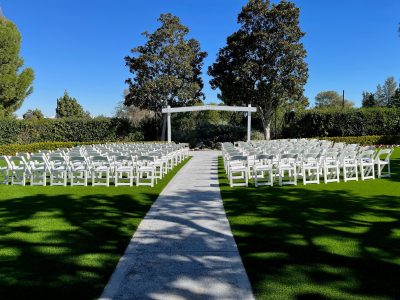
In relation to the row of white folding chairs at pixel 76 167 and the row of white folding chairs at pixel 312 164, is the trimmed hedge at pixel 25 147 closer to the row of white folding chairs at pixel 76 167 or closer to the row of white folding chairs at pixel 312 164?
the row of white folding chairs at pixel 76 167

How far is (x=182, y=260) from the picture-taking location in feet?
16.5

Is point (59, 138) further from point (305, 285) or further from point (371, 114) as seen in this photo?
point (305, 285)

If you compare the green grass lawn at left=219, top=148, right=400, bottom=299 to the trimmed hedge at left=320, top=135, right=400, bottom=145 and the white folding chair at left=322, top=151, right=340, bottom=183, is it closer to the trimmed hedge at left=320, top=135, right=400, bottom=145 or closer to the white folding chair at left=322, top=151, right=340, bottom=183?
the white folding chair at left=322, top=151, right=340, bottom=183

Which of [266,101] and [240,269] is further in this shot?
[266,101]

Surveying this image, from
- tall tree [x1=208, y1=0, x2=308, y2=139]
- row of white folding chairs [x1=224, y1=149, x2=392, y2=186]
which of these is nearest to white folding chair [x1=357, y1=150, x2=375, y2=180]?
row of white folding chairs [x1=224, y1=149, x2=392, y2=186]

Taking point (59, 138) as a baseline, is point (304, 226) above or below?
below

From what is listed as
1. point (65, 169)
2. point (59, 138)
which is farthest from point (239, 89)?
point (65, 169)

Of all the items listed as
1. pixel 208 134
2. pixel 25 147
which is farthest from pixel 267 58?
pixel 25 147

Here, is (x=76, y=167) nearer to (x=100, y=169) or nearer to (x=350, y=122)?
(x=100, y=169)

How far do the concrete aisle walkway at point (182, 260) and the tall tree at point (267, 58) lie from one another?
1093 inches

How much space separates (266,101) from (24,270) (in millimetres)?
32635

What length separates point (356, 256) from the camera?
4.99 metres

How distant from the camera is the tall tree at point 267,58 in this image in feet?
112

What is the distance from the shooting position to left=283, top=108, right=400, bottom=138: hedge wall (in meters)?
33.9
